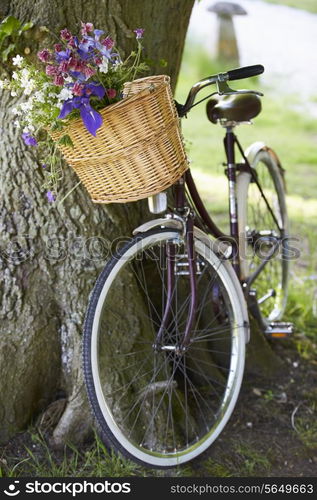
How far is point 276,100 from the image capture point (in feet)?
27.1

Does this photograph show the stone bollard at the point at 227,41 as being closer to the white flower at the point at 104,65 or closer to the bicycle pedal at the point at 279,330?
the bicycle pedal at the point at 279,330

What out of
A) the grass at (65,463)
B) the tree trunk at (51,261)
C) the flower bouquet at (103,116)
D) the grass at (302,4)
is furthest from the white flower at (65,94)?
the grass at (302,4)

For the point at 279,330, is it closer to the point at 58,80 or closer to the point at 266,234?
the point at 266,234

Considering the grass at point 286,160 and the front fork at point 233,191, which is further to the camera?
the grass at point 286,160

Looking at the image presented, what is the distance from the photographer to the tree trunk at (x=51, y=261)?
2.73 metres

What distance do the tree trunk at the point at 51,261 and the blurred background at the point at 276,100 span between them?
1.47 metres

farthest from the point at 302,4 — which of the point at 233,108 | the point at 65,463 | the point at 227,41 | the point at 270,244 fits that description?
the point at 65,463

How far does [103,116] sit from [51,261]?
83 centimetres

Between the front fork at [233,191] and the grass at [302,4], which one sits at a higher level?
the grass at [302,4]

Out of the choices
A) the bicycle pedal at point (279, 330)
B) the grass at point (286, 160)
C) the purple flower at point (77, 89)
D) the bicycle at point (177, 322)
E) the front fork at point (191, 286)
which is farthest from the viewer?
the grass at point (286, 160)

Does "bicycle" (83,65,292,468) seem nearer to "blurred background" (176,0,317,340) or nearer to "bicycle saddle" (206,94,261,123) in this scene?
"bicycle saddle" (206,94,261,123)

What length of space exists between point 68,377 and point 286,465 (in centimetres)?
98
